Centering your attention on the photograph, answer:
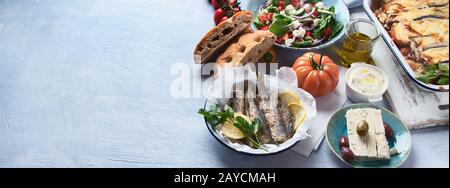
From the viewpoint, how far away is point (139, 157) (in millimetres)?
904

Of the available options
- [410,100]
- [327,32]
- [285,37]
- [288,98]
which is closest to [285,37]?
[285,37]

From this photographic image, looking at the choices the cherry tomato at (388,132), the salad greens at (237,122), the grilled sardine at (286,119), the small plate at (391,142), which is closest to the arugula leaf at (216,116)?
the salad greens at (237,122)

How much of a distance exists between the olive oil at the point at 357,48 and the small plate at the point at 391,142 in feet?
0.51

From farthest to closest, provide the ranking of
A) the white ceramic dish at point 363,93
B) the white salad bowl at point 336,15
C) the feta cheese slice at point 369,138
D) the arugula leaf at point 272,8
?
the arugula leaf at point 272,8
the white salad bowl at point 336,15
the white ceramic dish at point 363,93
the feta cheese slice at point 369,138

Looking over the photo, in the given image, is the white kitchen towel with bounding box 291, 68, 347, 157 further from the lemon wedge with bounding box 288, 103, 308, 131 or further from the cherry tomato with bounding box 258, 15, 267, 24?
the cherry tomato with bounding box 258, 15, 267, 24

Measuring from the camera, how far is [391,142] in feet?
2.81

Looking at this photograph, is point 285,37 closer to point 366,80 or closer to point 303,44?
point 303,44

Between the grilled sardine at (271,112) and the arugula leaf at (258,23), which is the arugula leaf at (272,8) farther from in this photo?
the grilled sardine at (271,112)

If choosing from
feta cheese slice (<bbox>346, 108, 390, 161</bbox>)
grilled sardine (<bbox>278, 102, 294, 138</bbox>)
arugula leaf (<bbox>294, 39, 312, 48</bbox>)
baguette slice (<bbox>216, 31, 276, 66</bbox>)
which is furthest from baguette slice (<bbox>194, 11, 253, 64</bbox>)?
feta cheese slice (<bbox>346, 108, 390, 161</bbox>)

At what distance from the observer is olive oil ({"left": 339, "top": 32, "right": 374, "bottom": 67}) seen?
0.98 m

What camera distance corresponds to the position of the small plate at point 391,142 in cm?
82

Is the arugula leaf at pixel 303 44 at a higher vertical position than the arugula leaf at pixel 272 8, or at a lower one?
lower
